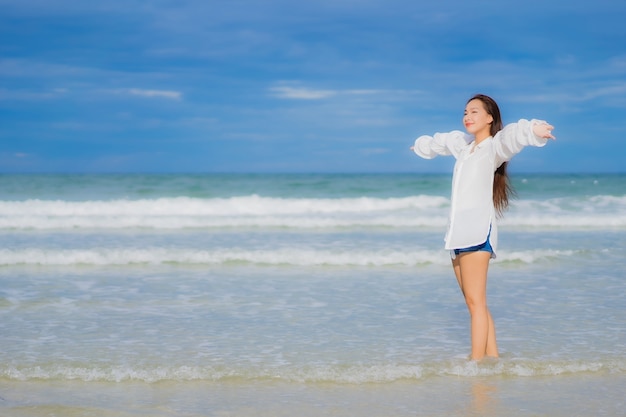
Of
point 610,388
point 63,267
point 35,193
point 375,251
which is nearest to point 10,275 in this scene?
point 63,267

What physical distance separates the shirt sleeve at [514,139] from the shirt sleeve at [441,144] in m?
0.37

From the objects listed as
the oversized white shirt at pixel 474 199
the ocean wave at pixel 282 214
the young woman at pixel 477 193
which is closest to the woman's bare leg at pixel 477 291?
the young woman at pixel 477 193

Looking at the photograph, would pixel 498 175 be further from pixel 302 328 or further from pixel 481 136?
pixel 302 328

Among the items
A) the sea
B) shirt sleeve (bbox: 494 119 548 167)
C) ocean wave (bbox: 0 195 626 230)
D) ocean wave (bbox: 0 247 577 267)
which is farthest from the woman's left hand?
ocean wave (bbox: 0 195 626 230)

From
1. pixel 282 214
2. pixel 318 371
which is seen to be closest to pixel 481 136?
pixel 318 371

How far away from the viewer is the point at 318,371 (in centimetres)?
509

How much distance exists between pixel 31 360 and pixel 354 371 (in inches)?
98.3

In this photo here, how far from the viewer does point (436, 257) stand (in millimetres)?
10773

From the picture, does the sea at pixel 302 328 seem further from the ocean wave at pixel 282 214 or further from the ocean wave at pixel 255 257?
the ocean wave at pixel 282 214

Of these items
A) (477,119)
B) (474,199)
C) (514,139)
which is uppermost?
(477,119)

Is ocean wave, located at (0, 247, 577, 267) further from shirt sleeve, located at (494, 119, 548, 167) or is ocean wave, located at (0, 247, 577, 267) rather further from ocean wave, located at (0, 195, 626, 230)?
shirt sleeve, located at (494, 119, 548, 167)

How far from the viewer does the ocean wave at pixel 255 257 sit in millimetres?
10625

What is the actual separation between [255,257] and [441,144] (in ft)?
20.1

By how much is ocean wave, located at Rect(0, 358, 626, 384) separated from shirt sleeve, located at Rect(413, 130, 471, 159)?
1.53 meters
